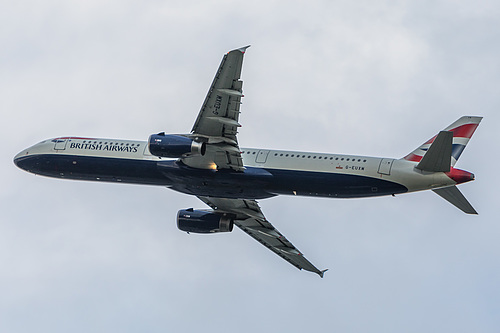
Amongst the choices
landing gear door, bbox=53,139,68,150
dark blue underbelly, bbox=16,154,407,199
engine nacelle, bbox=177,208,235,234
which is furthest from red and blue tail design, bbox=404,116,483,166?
landing gear door, bbox=53,139,68,150

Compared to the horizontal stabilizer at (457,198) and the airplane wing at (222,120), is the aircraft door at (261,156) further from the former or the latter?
the horizontal stabilizer at (457,198)

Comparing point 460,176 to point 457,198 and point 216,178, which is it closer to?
point 457,198

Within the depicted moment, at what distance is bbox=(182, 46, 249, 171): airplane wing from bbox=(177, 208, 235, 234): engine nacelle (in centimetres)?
903

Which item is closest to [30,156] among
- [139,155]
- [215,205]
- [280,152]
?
[139,155]

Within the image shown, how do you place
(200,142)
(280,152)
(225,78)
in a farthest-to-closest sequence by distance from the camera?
(280,152) → (200,142) → (225,78)

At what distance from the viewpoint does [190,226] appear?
66000 mm

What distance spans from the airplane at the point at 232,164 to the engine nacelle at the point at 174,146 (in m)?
0.06

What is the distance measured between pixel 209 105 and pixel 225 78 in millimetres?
2819

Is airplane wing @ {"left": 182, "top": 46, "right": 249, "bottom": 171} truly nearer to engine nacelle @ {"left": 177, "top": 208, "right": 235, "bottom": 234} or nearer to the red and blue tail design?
engine nacelle @ {"left": 177, "top": 208, "right": 235, "bottom": 234}

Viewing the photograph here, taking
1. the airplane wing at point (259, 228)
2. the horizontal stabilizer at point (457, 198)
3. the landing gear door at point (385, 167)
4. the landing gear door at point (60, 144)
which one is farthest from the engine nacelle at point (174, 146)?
the horizontal stabilizer at point (457, 198)

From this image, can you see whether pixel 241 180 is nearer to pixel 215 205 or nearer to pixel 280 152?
pixel 280 152

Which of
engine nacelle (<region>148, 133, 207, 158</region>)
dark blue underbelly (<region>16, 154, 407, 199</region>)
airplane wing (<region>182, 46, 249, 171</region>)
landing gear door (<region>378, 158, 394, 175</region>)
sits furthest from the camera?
dark blue underbelly (<region>16, 154, 407, 199</region>)

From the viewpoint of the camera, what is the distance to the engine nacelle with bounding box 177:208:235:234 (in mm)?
65688

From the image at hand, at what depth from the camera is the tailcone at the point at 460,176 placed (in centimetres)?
5331
